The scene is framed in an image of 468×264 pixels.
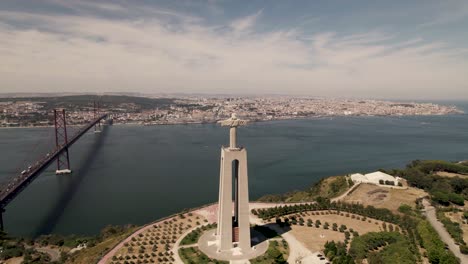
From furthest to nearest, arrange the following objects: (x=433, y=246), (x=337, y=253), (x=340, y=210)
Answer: (x=340, y=210)
(x=433, y=246)
(x=337, y=253)

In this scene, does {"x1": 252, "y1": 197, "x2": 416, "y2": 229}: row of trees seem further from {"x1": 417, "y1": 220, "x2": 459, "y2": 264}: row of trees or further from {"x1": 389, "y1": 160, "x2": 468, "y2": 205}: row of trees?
{"x1": 389, "y1": 160, "x2": 468, "y2": 205}: row of trees

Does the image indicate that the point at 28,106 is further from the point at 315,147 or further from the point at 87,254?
the point at 87,254

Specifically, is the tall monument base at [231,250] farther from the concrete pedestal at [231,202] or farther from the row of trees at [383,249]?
the row of trees at [383,249]

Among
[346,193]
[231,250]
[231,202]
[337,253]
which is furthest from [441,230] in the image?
[231,202]

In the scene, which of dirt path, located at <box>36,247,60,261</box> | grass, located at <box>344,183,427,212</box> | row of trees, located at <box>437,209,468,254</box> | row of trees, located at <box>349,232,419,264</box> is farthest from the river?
row of trees, located at <box>349,232,419,264</box>

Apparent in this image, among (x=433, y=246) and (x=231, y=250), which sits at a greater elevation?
(x=433, y=246)

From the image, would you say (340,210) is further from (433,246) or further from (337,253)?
(337,253)

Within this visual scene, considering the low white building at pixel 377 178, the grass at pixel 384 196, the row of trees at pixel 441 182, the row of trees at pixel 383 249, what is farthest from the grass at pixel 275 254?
the low white building at pixel 377 178

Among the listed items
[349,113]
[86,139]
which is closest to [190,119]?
[86,139]
